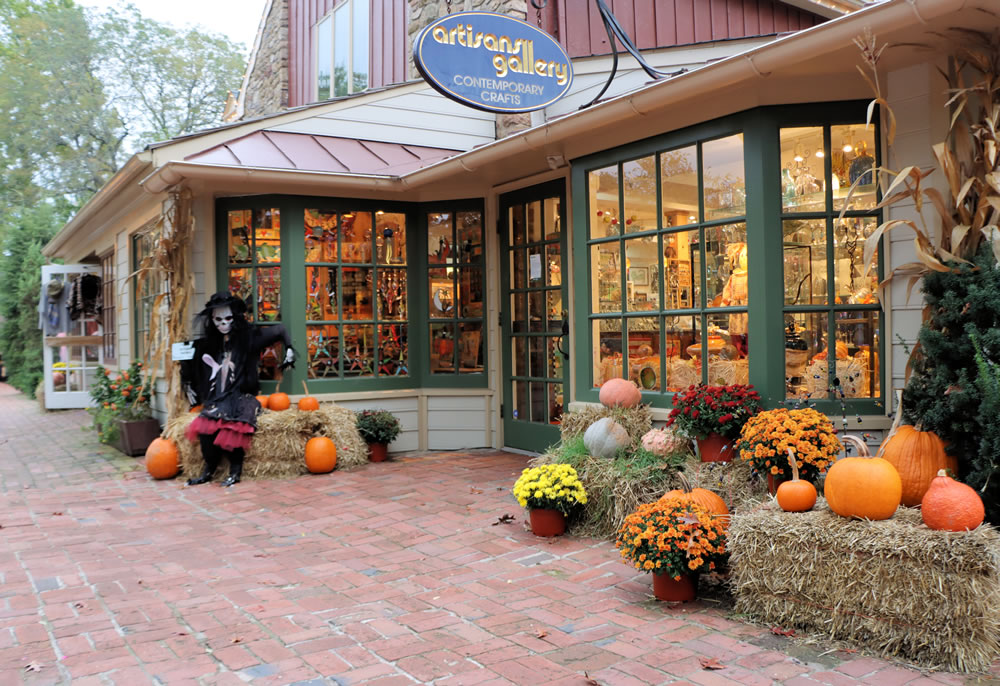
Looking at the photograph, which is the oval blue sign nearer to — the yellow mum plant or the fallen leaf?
the yellow mum plant

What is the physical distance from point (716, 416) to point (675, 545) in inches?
43.2

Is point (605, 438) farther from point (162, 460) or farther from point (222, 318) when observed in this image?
point (162, 460)

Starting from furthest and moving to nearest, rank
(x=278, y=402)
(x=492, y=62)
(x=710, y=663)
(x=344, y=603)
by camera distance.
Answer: (x=278, y=402), (x=492, y=62), (x=344, y=603), (x=710, y=663)

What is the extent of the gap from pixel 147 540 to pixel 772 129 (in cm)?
415

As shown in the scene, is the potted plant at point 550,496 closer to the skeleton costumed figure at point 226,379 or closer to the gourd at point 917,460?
the gourd at point 917,460

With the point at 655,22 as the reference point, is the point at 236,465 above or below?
below

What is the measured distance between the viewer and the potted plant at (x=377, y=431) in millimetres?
6570

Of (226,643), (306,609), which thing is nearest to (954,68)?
(306,609)

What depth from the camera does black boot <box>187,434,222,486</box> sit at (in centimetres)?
596

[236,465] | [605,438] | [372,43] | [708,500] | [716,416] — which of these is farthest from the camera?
[372,43]

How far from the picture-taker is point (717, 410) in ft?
13.2

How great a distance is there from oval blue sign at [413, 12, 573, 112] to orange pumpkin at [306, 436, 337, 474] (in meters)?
2.91

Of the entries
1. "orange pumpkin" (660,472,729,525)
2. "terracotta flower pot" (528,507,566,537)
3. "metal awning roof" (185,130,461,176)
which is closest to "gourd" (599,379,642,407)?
"terracotta flower pot" (528,507,566,537)

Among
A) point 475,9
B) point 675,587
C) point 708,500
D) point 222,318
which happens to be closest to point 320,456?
point 222,318
